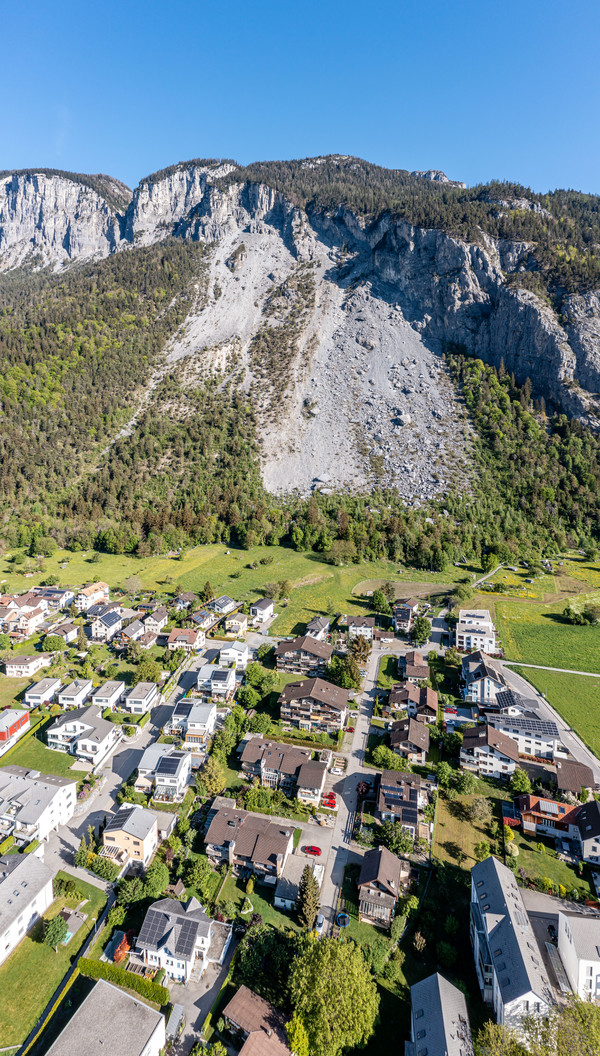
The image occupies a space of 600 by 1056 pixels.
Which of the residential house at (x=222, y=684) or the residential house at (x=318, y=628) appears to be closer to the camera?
the residential house at (x=222, y=684)

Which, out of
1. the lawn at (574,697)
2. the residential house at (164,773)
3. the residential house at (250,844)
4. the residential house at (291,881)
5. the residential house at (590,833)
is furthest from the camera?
the lawn at (574,697)

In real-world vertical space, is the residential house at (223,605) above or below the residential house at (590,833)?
above

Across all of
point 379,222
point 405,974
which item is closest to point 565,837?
point 405,974

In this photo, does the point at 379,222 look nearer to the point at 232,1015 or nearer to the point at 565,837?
the point at 565,837

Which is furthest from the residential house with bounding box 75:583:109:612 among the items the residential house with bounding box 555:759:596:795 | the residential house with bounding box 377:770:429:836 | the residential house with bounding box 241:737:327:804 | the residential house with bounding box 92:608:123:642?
the residential house with bounding box 555:759:596:795

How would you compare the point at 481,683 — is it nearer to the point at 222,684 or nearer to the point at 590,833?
the point at 590,833

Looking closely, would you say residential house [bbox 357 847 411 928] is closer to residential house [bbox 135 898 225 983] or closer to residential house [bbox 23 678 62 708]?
residential house [bbox 135 898 225 983]

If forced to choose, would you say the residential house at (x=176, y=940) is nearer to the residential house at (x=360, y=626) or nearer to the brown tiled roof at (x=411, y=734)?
the brown tiled roof at (x=411, y=734)

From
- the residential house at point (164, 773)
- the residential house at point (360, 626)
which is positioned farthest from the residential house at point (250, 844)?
Answer: the residential house at point (360, 626)
